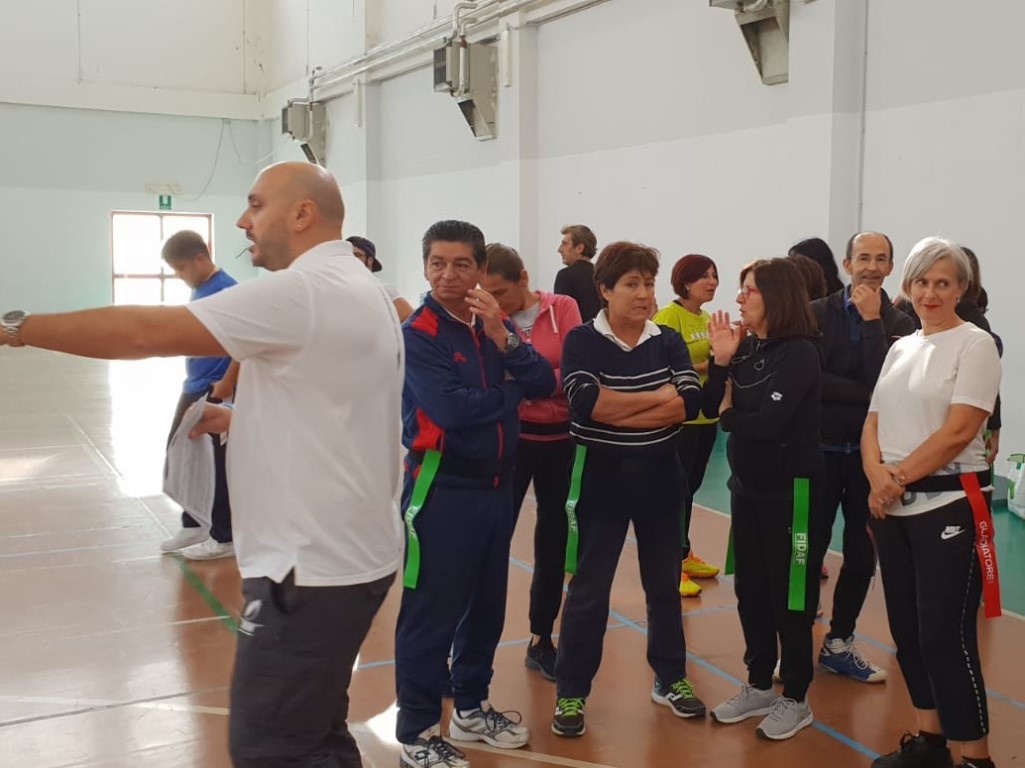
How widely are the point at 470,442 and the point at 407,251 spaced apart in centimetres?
1246

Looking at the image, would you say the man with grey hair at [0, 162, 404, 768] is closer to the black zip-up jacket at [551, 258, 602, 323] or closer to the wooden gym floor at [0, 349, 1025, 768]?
the wooden gym floor at [0, 349, 1025, 768]

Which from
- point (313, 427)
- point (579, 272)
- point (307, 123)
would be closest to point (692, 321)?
point (313, 427)

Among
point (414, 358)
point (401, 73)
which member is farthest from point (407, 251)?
point (414, 358)

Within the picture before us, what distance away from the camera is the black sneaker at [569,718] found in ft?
11.3

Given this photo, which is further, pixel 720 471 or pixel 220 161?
pixel 220 161

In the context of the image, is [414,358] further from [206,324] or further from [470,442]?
[206,324]

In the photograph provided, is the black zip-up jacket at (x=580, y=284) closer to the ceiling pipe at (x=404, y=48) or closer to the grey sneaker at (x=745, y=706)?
the ceiling pipe at (x=404, y=48)

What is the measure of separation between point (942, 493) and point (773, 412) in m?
0.59

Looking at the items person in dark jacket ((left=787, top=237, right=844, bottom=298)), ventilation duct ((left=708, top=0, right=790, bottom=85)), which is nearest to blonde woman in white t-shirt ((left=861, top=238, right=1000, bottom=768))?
person in dark jacket ((left=787, top=237, right=844, bottom=298))

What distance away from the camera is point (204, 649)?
4.30 metres

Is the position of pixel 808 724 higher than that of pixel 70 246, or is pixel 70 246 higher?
pixel 70 246

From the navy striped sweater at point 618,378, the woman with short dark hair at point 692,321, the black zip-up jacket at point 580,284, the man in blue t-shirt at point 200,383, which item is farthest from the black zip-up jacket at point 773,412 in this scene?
the black zip-up jacket at point 580,284

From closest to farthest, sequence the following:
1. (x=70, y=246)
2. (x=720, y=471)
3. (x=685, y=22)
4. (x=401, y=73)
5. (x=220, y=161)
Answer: (x=720, y=471) < (x=685, y=22) < (x=401, y=73) < (x=70, y=246) < (x=220, y=161)

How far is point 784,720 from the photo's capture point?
3441mm
